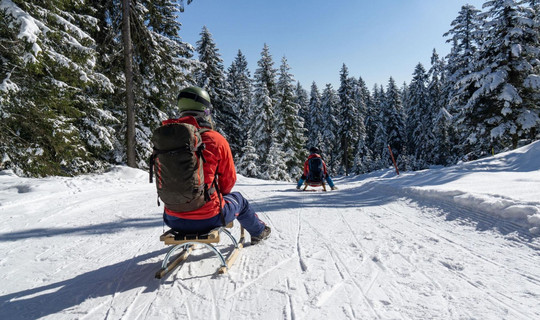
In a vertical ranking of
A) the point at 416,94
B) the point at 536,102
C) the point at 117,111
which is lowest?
the point at 536,102

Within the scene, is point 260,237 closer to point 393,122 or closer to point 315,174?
point 315,174

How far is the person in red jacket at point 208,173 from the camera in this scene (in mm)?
2820

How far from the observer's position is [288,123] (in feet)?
89.1

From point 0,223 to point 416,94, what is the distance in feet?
141

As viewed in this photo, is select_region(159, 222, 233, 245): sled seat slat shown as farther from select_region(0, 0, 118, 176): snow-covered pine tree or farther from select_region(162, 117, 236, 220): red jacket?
select_region(0, 0, 118, 176): snow-covered pine tree

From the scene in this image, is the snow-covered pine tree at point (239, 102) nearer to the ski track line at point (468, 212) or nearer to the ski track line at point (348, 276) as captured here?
the ski track line at point (468, 212)

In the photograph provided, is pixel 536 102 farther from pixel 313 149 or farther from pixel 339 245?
pixel 339 245

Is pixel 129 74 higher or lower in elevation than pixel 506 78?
higher

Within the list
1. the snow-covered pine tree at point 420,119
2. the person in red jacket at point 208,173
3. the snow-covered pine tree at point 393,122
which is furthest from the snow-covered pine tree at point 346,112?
the person in red jacket at point 208,173

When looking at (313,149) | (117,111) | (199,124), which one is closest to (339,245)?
(199,124)

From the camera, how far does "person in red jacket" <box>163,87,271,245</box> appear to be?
282cm

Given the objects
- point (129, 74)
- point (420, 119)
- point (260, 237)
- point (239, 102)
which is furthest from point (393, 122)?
point (260, 237)

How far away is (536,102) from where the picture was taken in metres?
14.5

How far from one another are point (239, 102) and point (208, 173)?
1287 inches
